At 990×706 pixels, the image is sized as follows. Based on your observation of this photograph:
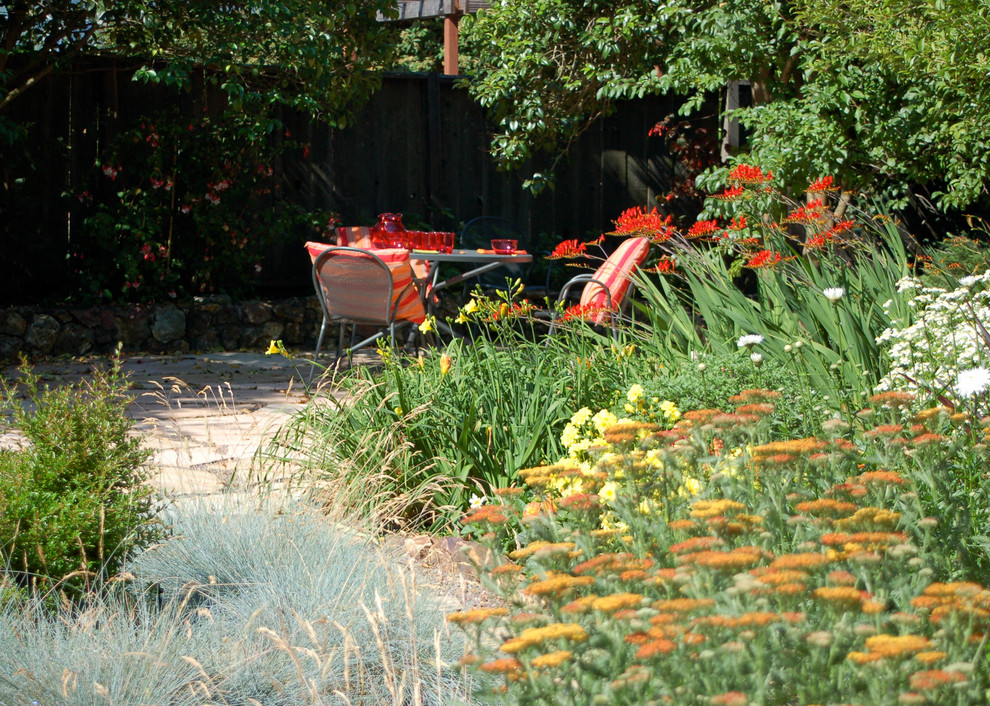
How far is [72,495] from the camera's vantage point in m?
2.18

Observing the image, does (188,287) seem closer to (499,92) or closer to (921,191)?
(499,92)

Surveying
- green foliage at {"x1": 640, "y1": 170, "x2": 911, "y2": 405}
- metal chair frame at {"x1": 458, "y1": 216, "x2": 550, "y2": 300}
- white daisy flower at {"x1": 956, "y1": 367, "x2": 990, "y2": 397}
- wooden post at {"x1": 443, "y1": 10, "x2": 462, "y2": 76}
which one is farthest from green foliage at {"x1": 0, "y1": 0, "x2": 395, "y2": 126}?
white daisy flower at {"x1": 956, "y1": 367, "x2": 990, "y2": 397}

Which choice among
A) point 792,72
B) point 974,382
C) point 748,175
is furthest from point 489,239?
point 974,382

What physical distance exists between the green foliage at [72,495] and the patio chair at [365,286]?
2.78 meters

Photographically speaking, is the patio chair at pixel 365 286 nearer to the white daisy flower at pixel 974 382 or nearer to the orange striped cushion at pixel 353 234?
the orange striped cushion at pixel 353 234

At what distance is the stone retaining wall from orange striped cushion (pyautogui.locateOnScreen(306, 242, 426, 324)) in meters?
2.24

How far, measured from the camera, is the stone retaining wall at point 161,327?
671cm

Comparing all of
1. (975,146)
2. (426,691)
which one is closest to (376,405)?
(426,691)

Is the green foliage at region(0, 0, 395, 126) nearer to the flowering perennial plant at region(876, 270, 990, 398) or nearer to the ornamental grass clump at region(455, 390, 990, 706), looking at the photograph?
the flowering perennial plant at region(876, 270, 990, 398)

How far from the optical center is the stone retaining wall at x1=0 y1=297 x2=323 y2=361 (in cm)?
671

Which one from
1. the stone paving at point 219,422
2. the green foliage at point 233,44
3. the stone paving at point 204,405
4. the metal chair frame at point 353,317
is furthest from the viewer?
the green foliage at point 233,44

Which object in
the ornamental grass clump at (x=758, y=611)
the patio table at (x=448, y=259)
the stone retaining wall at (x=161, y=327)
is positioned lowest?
the stone retaining wall at (x=161, y=327)

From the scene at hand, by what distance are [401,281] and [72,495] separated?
320 centimetres

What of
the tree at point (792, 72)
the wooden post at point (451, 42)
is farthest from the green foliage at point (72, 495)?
the wooden post at point (451, 42)
